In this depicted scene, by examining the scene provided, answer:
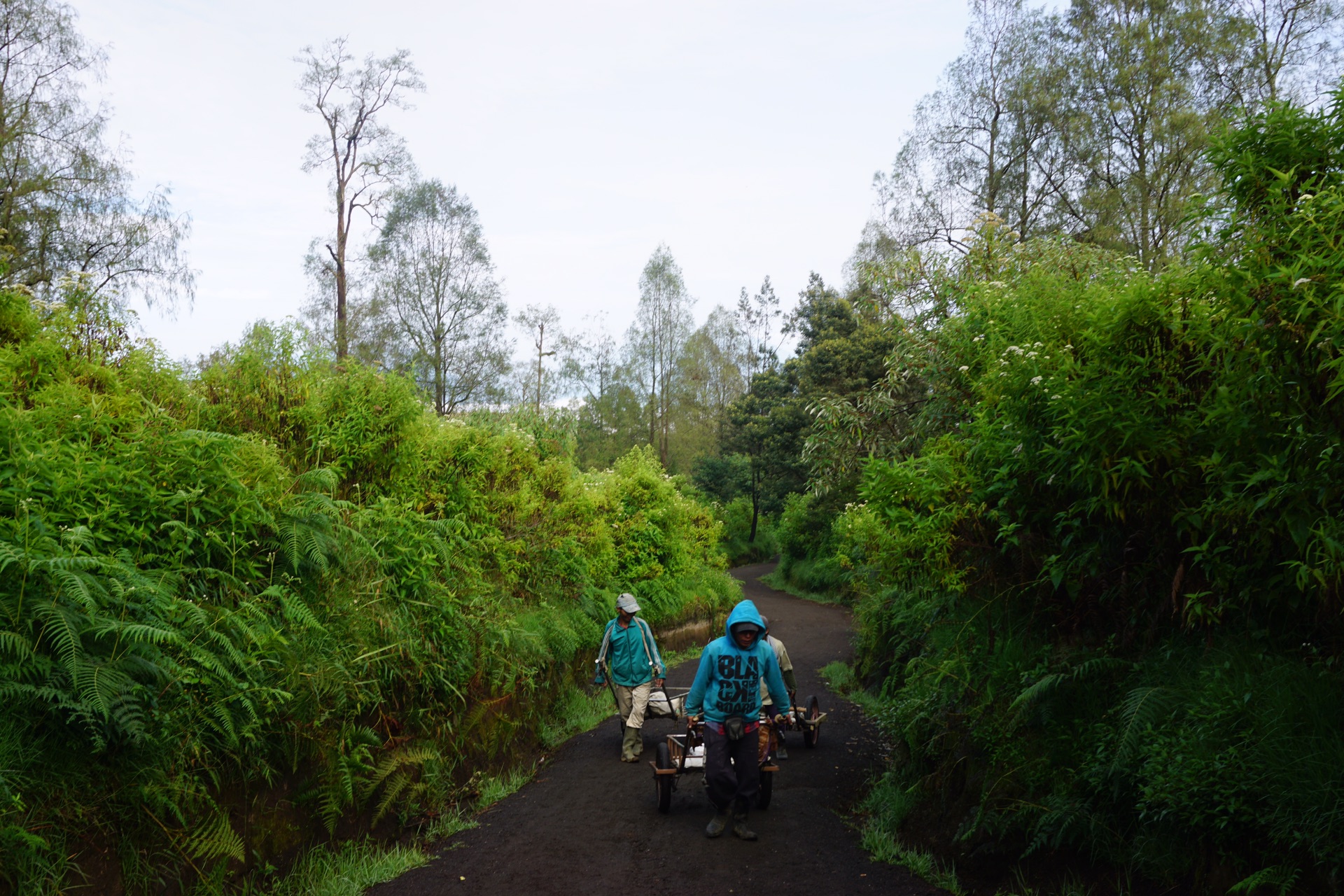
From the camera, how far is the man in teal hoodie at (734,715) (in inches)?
259

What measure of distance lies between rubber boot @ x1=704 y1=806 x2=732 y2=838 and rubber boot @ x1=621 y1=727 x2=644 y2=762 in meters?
2.65

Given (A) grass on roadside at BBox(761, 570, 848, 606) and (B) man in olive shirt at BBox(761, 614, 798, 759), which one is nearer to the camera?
(B) man in olive shirt at BBox(761, 614, 798, 759)

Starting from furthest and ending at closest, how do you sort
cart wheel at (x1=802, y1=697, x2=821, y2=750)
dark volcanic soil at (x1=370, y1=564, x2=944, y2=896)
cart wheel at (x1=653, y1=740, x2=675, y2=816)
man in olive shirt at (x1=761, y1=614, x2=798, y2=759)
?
cart wheel at (x1=802, y1=697, x2=821, y2=750) < man in olive shirt at (x1=761, y1=614, x2=798, y2=759) < cart wheel at (x1=653, y1=740, x2=675, y2=816) < dark volcanic soil at (x1=370, y1=564, x2=944, y2=896)

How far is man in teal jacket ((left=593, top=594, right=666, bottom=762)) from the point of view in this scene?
9.49 meters

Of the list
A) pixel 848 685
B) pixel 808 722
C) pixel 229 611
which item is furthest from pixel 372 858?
pixel 848 685

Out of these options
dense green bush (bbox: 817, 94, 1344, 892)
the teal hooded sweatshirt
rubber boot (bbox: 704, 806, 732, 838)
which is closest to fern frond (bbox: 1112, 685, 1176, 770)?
dense green bush (bbox: 817, 94, 1344, 892)

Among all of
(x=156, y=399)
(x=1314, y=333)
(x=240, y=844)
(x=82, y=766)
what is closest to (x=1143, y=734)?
(x=1314, y=333)

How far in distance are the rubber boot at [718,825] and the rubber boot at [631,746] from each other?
2.65 meters

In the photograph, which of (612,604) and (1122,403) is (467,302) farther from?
(1122,403)

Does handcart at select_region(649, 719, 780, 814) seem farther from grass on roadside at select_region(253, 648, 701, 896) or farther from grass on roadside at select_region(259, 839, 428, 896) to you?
grass on roadside at select_region(259, 839, 428, 896)

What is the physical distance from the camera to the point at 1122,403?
4.37 meters

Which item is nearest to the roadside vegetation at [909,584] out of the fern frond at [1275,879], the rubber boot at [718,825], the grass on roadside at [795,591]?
the fern frond at [1275,879]

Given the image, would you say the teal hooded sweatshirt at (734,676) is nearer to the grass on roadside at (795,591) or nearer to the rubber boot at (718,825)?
the rubber boot at (718,825)

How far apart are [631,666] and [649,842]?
3.21 meters
